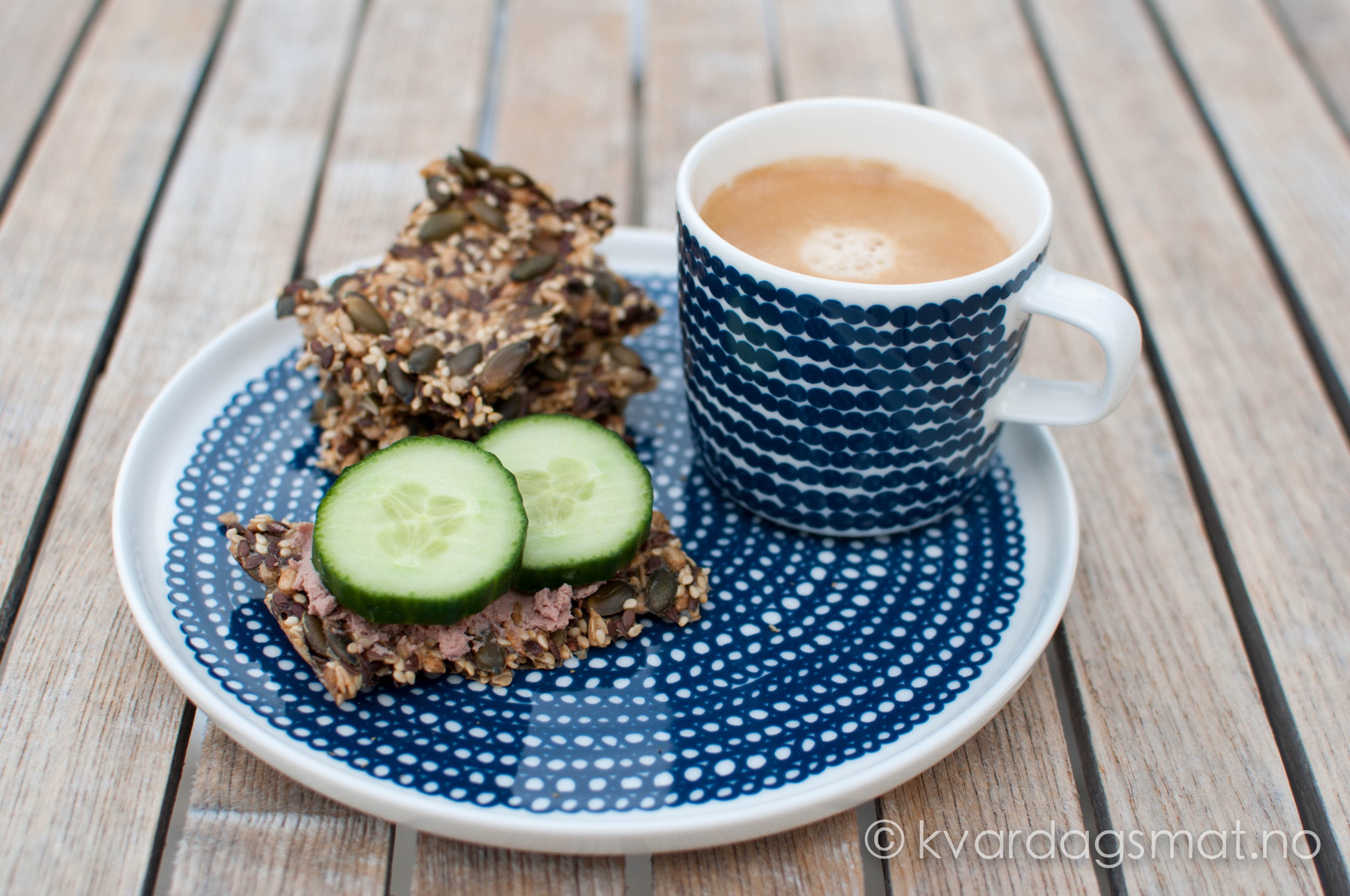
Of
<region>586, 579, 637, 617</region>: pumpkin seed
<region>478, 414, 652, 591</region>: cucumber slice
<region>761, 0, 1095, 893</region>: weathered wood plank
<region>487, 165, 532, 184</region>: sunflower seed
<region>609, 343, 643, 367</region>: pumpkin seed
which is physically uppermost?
<region>487, 165, 532, 184</region>: sunflower seed

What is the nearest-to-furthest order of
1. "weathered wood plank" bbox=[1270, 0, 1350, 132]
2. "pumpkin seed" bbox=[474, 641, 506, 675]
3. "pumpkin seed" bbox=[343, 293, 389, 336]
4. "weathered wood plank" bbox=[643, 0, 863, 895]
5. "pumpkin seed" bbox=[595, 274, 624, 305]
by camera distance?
"pumpkin seed" bbox=[474, 641, 506, 675]
"pumpkin seed" bbox=[343, 293, 389, 336]
"pumpkin seed" bbox=[595, 274, 624, 305]
"weathered wood plank" bbox=[643, 0, 863, 895]
"weathered wood plank" bbox=[1270, 0, 1350, 132]

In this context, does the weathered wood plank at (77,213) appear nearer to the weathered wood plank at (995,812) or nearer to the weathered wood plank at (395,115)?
the weathered wood plank at (395,115)

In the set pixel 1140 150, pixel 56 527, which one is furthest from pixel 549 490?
pixel 1140 150

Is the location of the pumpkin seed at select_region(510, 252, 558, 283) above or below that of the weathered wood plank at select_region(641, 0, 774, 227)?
above

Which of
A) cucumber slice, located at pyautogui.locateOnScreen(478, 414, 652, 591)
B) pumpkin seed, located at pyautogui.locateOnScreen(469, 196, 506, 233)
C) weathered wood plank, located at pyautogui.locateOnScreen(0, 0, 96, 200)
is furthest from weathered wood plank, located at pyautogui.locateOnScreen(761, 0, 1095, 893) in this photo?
weathered wood plank, located at pyautogui.locateOnScreen(0, 0, 96, 200)

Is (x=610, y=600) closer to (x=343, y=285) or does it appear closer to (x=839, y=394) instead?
(x=839, y=394)

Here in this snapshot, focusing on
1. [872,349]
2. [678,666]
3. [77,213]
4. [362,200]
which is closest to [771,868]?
[678,666]

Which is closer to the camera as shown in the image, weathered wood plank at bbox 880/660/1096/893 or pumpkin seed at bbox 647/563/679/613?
weathered wood plank at bbox 880/660/1096/893

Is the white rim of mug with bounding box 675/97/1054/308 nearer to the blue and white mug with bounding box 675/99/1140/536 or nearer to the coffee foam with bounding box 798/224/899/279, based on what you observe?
the blue and white mug with bounding box 675/99/1140/536
